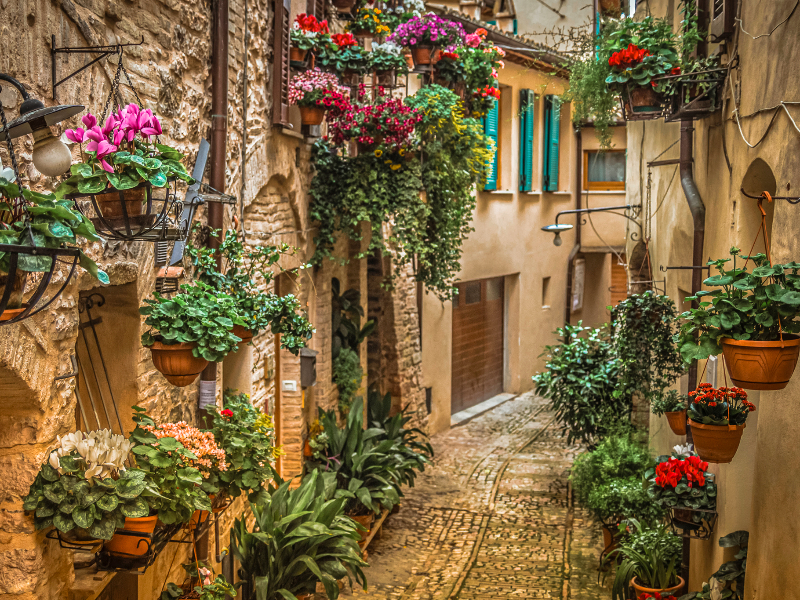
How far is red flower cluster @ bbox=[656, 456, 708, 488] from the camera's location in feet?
17.2

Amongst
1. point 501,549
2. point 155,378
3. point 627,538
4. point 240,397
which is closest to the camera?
point 155,378

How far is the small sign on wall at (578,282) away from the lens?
16.7 metres

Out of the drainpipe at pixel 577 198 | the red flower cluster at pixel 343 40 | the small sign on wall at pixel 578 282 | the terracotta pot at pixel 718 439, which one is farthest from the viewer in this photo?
the small sign on wall at pixel 578 282

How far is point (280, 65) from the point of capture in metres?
6.56

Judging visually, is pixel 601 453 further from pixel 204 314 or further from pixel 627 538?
pixel 204 314

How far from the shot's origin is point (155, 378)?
450cm

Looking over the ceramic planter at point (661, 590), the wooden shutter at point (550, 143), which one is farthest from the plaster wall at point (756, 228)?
the wooden shutter at point (550, 143)

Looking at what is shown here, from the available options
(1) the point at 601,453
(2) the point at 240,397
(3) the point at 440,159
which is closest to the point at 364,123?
(3) the point at 440,159

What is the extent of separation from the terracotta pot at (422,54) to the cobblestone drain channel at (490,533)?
496 cm

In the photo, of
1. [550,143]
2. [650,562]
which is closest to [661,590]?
[650,562]

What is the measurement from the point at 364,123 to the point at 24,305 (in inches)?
210

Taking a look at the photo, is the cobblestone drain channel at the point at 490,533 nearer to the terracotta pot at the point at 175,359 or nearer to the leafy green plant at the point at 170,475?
the leafy green plant at the point at 170,475

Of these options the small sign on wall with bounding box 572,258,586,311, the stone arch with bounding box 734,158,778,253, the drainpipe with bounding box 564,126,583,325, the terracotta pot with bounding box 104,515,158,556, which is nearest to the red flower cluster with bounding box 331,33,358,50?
the stone arch with bounding box 734,158,778,253

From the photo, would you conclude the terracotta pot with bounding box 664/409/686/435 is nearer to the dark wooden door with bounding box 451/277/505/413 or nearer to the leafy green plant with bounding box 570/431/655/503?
the leafy green plant with bounding box 570/431/655/503
